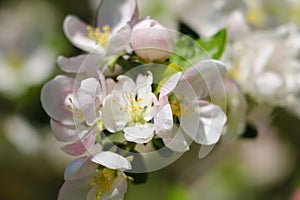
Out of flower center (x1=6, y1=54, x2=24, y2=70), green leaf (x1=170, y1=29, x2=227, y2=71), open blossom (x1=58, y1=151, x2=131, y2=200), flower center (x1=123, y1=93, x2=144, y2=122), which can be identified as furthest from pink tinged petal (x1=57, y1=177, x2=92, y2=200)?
flower center (x1=6, y1=54, x2=24, y2=70)

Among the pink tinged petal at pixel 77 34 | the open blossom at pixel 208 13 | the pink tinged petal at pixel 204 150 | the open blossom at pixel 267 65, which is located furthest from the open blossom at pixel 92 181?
the open blossom at pixel 208 13

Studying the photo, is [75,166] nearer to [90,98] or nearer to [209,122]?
[90,98]

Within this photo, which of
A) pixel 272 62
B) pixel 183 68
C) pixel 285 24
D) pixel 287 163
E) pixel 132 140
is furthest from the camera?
pixel 287 163

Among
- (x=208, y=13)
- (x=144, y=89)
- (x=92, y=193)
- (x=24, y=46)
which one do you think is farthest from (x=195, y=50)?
(x=24, y=46)

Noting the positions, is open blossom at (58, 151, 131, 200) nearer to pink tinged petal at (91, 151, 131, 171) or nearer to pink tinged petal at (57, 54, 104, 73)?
pink tinged petal at (91, 151, 131, 171)

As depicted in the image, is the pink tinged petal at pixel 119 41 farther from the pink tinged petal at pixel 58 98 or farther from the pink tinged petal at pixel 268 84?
the pink tinged petal at pixel 268 84

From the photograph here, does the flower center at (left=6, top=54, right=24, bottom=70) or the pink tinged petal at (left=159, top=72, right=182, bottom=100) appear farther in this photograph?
the flower center at (left=6, top=54, right=24, bottom=70)

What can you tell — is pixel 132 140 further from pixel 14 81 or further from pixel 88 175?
pixel 14 81

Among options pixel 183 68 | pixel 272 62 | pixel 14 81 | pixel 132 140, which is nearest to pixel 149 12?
pixel 14 81
